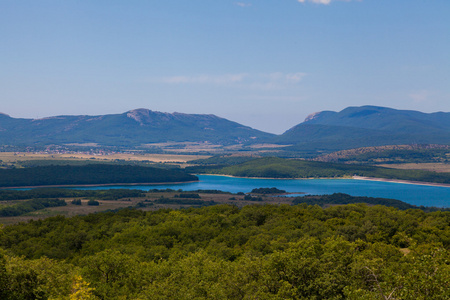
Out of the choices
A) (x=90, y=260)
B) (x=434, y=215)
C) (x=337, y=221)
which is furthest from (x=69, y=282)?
(x=434, y=215)

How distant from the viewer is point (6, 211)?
16288cm

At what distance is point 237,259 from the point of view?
57.5 meters

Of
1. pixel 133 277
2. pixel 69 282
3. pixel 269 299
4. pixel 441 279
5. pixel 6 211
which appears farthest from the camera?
pixel 6 211

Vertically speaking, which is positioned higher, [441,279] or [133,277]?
[441,279]

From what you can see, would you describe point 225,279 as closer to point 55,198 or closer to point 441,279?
point 441,279

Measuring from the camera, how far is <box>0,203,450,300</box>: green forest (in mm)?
33656

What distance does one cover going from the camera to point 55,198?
198625 mm

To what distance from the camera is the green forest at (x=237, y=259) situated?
1325 inches

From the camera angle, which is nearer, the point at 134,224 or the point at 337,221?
the point at 337,221

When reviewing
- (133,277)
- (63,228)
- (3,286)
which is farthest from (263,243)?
(63,228)

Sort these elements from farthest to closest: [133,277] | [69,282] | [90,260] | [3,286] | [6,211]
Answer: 1. [6,211]
2. [90,260]
3. [133,277]
4. [69,282]
5. [3,286]

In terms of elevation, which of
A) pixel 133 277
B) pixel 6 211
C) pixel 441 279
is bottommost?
pixel 6 211

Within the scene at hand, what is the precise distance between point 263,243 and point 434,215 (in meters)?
41.7

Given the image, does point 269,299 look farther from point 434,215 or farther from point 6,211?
point 6,211
